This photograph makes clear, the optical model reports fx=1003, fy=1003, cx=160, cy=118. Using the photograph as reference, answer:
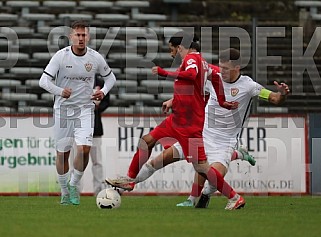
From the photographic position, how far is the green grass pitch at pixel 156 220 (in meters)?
9.77

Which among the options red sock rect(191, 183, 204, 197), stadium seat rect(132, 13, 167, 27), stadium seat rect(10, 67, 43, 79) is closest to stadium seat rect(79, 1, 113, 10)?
A: stadium seat rect(132, 13, 167, 27)

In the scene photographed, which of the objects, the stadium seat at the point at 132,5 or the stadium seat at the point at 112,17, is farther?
the stadium seat at the point at 132,5

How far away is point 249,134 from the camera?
18828 mm

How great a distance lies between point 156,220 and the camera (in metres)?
11.2

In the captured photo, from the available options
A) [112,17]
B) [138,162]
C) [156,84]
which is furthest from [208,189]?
[112,17]

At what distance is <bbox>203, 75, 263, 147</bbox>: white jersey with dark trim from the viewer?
13.7 m

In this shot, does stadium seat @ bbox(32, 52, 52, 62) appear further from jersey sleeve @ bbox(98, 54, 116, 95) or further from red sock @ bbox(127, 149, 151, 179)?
red sock @ bbox(127, 149, 151, 179)

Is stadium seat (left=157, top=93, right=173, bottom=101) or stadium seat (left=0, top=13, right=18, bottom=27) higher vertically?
stadium seat (left=0, top=13, right=18, bottom=27)

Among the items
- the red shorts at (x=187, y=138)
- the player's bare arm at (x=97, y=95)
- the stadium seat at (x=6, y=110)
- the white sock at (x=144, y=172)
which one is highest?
the player's bare arm at (x=97, y=95)

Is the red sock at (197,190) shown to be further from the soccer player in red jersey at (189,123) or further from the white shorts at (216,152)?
the soccer player in red jersey at (189,123)

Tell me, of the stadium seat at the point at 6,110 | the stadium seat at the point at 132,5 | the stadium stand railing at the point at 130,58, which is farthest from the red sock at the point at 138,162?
the stadium seat at the point at 132,5

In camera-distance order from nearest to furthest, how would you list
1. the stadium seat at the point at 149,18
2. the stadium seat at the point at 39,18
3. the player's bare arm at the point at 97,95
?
the player's bare arm at the point at 97,95 → the stadium seat at the point at 39,18 → the stadium seat at the point at 149,18

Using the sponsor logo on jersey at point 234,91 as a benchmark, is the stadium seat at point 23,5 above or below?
above

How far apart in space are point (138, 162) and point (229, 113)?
5.11 ft
